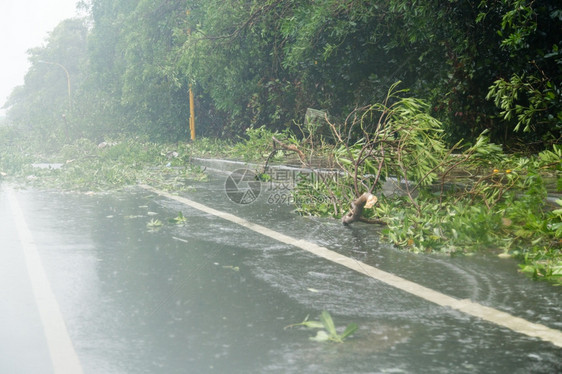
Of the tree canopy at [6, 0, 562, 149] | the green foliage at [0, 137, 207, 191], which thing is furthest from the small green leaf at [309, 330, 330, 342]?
the green foliage at [0, 137, 207, 191]

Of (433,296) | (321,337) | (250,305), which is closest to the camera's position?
(321,337)

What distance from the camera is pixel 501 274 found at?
5.91 meters

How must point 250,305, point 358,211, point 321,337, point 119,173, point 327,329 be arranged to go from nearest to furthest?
1. point 321,337
2. point 327,329
3. point 250,305
4. point 358,211
5. point 119,173

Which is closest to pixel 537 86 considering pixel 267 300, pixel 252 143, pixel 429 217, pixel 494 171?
pixel 494 171

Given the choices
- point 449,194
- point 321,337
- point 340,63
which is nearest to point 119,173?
point 340,63

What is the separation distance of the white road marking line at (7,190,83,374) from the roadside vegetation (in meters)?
3.77

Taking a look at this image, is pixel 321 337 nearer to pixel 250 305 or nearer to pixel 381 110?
pixel 250 305

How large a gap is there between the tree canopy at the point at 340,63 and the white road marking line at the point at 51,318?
566 cm

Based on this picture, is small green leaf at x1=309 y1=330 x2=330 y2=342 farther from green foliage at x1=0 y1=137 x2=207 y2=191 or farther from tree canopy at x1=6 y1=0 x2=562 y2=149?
green foliage at x1=0 y1=137 x2=207 y2=191

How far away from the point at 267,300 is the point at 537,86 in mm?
6418

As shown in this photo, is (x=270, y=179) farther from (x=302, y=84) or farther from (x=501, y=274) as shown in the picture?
(x=501, y=274)

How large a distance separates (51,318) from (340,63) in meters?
13.1

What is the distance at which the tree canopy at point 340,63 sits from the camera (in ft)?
31.4

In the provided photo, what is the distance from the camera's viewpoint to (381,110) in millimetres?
8797
